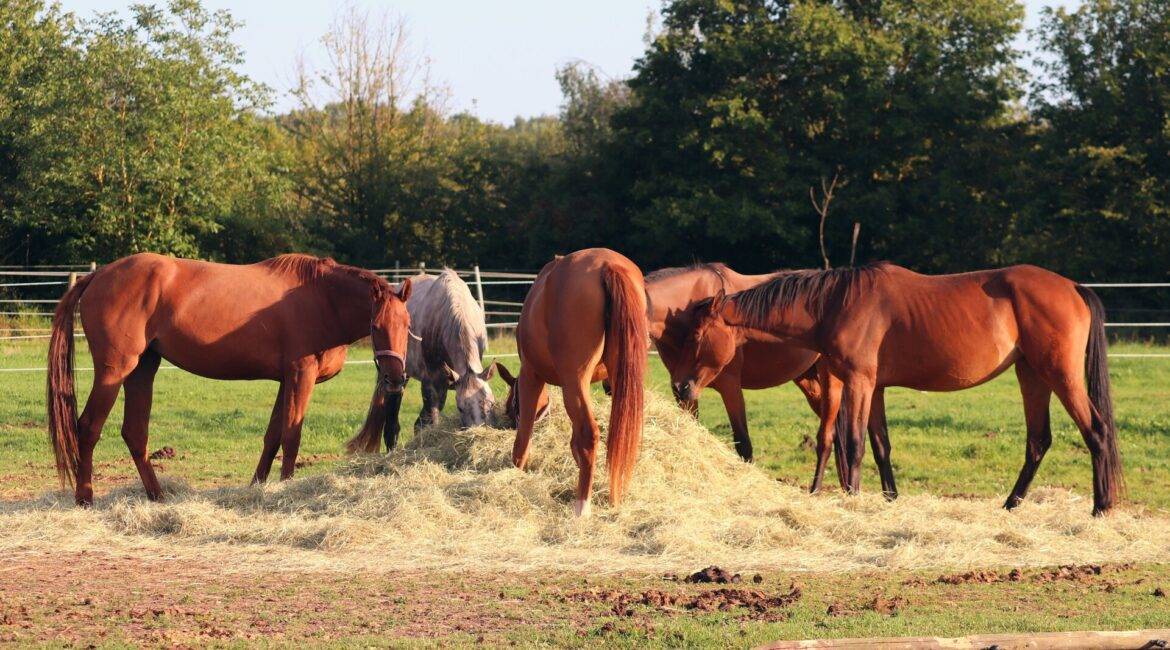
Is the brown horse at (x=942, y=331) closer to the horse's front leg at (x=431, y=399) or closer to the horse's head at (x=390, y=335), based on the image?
the horse's head at (x=390, y=335)

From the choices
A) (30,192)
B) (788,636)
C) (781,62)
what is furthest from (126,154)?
(788,636)

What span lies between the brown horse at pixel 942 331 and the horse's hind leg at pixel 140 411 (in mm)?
3634

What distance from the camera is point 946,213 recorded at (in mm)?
27391

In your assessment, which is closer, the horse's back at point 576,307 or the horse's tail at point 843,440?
the horse's back at point 576,307

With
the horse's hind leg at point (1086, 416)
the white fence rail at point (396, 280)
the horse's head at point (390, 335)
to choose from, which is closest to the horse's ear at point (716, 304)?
the horse's head at point (390, 335)

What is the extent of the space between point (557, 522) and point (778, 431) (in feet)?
16.9

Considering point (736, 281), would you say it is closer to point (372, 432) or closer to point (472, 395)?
point (472, 395)

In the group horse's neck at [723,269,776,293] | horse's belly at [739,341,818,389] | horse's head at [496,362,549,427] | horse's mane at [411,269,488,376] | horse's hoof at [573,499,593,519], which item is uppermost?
horse's neck at [723,269,776,293]

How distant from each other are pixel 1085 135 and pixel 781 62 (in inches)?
274

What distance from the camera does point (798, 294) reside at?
798cm

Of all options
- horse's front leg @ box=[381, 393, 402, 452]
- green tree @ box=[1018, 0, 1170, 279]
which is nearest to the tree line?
green tree @ box=[1018, 0, 1170, 279]

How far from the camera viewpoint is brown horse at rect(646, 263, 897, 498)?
8.05m

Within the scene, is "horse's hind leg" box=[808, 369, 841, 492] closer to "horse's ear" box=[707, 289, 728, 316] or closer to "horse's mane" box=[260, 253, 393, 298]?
"horse's ear" box=[707, 289, 728, 316]

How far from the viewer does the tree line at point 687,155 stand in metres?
25.0
